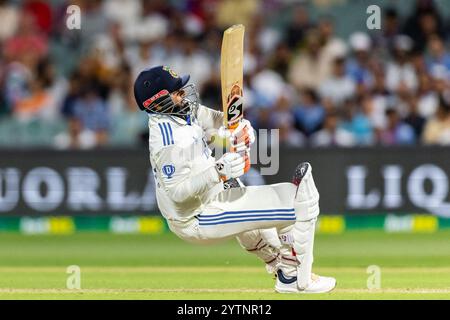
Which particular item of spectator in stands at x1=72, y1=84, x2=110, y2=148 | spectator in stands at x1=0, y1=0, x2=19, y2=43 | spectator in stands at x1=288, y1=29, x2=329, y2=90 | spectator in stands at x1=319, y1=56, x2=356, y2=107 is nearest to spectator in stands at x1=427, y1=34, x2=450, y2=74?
spectator in stands at x1=319, y1=56, x2=356, y2=107

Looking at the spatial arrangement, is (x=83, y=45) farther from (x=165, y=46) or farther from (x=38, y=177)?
(x=38, y=177)

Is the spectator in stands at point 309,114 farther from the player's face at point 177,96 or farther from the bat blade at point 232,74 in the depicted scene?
the player's face at point 177,96

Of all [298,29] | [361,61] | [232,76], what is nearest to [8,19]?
[298,29]

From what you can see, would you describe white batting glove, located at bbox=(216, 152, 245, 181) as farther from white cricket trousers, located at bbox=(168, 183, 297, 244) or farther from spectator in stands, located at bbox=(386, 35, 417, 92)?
spectator in stands, located at bbox=(386, 35, 417, 92)

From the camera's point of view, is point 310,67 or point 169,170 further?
point 310,67

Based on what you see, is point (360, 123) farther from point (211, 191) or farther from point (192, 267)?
point (211, 191)

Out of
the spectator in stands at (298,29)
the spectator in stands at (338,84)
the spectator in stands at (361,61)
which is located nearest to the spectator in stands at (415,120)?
the spectator in stands at (361,61)
